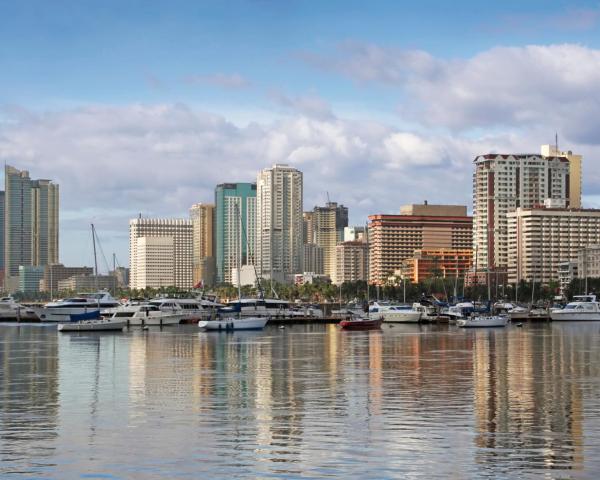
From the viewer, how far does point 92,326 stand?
140 m

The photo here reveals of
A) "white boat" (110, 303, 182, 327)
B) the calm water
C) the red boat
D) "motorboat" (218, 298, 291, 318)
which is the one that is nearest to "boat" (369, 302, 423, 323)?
"motorboat" (218, 298, 291, 318)

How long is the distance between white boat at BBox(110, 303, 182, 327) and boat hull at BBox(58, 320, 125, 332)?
12.7 metres

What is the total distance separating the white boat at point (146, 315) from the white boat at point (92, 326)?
487 inches

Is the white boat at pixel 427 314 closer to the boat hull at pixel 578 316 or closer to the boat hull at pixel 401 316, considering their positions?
the boat hull at pixel 401 316

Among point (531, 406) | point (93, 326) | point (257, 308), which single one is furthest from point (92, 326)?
point (531, 406)

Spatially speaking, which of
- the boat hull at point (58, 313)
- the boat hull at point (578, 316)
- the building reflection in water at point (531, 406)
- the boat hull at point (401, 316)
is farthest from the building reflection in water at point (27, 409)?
the boat hull at point (578, 316)

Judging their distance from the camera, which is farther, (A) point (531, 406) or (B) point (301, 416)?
(A) point (531, 406)

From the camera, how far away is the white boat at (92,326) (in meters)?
138

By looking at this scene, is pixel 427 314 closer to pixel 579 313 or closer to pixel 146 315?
A: pixel 579 313

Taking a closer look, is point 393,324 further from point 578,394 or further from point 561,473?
point 561,473

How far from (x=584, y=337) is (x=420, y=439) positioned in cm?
9082

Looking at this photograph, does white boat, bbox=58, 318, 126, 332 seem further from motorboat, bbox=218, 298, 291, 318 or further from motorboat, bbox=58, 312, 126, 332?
motorboat, bbox=218, 298, 291, 318

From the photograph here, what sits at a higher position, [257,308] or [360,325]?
[257,308]

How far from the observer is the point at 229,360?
83625mm
